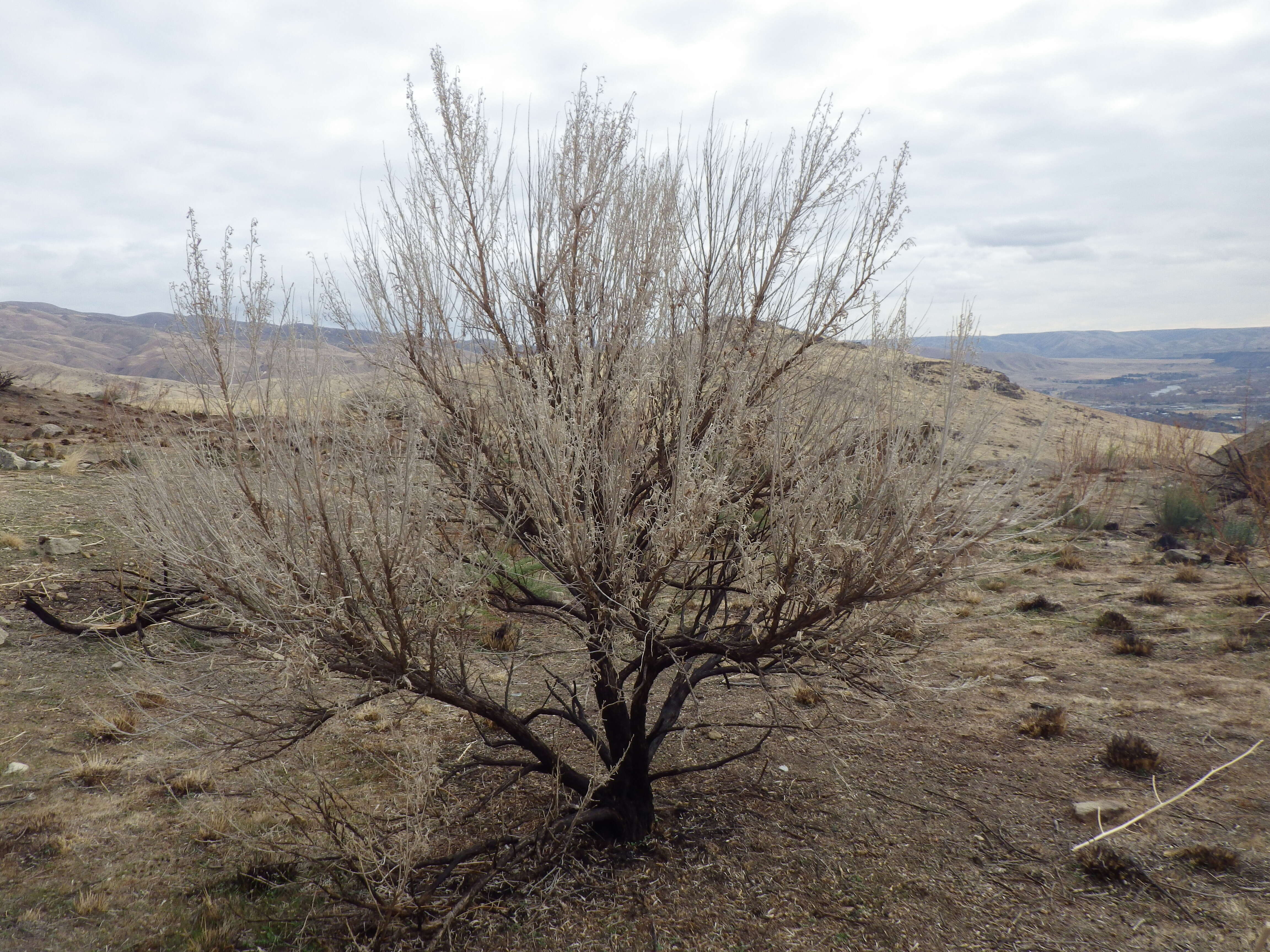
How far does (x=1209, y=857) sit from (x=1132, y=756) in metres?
1.23

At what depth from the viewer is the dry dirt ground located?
3.72 metres

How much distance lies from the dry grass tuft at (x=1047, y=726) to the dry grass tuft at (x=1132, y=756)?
419mm

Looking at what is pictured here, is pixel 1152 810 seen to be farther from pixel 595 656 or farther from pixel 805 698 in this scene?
pixel 805 698

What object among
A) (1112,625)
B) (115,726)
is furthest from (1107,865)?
(115,726)

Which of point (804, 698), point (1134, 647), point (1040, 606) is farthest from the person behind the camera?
point (1040, 606)

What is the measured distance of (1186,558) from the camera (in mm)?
10984

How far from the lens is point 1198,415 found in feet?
38.4

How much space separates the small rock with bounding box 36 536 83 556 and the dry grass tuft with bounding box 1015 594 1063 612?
12470mm

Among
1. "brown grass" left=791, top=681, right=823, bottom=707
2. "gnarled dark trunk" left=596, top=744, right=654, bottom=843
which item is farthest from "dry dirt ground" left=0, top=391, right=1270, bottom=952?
"brown grass" left=791, top=681, right=823, bottom=707

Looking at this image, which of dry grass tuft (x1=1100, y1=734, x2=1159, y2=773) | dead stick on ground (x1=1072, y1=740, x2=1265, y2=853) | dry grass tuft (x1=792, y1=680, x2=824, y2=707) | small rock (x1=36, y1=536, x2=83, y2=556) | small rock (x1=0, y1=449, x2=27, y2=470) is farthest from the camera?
small rock (x1=0, y1=449, x2=27, y2=470)

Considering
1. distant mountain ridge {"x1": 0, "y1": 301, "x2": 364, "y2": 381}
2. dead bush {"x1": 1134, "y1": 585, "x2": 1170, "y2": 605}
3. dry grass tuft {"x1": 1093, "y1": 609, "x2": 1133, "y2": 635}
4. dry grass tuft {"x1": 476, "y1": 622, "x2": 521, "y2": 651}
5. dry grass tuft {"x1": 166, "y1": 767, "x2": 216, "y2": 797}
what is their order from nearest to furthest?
dry grass tuft {"x1": 166, "y1": 767, "x2": 216, "y2": 797}
dry grass tuft {"x1": 476, "y1": 622, "x2": 521, "y2": 651}
dry grass tuft {"x1": 1093, "y1": 609, "x2": 1133, "y2": 635}
dead bush {"x1": 1134, "y1": 585, "x2": 1170, "y2": 605}
distant mountain ridge {"x1": 0, "y1": 301, "x2": 364, "y2": 381}

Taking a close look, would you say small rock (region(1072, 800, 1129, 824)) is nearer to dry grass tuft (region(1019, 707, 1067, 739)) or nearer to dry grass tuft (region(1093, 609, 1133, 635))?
dry grass tuft (region(1019, 707, 1067, 739))

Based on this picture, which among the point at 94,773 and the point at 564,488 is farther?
the point at 94,773

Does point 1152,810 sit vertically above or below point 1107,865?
above
